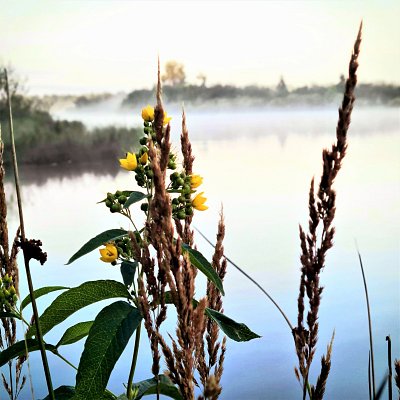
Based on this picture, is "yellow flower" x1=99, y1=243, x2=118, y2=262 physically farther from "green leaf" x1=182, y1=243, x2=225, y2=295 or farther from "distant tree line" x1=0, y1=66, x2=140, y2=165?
"distant tree line" x1=0, y1=66, x2=140, y2=165

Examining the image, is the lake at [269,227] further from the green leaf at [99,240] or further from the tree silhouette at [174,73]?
the green leaf at [99,240]

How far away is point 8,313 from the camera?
1.15 meters

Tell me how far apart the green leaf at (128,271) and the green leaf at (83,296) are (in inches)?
2.0

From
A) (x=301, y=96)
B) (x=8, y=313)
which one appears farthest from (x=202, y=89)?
(x=8, y=313)

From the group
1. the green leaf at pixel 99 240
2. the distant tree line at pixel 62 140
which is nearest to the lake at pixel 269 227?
the distant tree line at pixel 62 140

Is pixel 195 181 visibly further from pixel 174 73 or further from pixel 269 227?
pixel 174 73

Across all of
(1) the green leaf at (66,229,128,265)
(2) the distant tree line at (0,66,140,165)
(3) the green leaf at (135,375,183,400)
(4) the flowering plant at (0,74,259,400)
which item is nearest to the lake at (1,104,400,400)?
(2) the distant tree line at (0,66,140,165)

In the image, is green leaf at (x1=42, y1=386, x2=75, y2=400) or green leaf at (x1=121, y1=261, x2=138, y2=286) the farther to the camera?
green leaf at (x1=42, y1=386, x2=75, y2=400)

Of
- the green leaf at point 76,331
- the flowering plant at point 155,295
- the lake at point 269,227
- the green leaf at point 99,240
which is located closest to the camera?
the flowering plant at point 155,295

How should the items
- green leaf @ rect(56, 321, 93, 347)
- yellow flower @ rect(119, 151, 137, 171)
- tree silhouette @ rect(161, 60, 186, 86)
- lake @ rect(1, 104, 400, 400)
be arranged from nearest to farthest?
1. yellow flower @ rect(119, 151, 137, 171)
2. green leaf @ rect(56, 321, 93, 347)
3. lake @ rect(1, 104, 400, 400)
4. tree silhouette @ rect(161, 60, 186, 86)

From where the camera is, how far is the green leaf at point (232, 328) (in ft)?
3.38

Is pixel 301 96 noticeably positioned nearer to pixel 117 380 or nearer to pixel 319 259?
pixel 117 380

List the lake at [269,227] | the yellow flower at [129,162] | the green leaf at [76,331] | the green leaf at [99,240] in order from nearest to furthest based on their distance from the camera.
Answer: the green leaf at [99,240], the yellow flower at [129,162], the green leaf at [76,331], the lake at [269,227]

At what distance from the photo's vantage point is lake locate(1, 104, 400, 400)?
2746 mm
